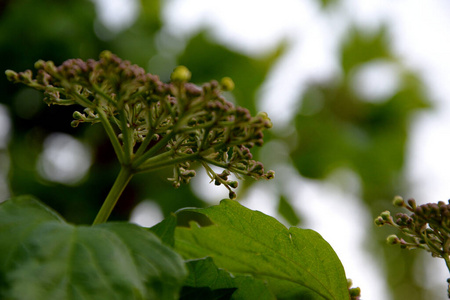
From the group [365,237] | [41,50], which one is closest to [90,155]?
[41,50]

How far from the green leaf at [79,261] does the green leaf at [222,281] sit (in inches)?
6.6

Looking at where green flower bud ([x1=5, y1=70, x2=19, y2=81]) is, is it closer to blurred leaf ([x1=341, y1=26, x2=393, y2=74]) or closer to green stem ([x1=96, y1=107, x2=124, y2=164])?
green stem ([x1=96, y1=107, x2=124, y2=164])

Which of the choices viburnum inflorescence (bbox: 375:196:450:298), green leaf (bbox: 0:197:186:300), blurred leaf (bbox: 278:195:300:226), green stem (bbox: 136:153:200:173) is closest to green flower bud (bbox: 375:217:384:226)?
viburnum inflorescence (bbox: 375:196:450:298)

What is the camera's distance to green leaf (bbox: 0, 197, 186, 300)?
0.44 metres

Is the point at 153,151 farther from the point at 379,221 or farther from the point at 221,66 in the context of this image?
the point at 221,66

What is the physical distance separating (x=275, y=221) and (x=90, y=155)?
6.83 meters

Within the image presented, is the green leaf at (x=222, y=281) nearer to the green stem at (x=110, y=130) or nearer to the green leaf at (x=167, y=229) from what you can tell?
the green leaf at (x=167, y=229)

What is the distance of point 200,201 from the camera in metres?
6.81

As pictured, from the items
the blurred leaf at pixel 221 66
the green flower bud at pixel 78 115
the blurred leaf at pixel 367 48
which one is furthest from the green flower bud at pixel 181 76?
the blurred leaf at pixel 367 48

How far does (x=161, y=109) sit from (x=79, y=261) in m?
0.28

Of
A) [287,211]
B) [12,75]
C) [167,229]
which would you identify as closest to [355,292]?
[167,229]

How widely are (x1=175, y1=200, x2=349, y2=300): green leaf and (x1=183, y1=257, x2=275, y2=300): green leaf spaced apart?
0.04 metres

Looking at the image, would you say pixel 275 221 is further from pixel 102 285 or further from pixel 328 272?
pixel 102 285

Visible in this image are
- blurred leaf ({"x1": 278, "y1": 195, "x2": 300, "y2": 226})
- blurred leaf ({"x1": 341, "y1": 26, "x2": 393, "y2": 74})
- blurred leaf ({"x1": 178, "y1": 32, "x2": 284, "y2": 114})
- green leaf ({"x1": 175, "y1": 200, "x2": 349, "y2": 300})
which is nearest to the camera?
green leaf ({"x1": 175, "y1": 200, "x2": 349, "y2": 300})
